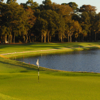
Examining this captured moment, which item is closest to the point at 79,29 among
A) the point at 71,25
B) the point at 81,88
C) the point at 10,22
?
the point at 71,25

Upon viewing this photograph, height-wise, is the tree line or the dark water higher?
the tree line

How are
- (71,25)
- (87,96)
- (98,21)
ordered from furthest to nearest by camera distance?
(98,21) → (71,25) → (87,96)

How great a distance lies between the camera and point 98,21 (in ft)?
373

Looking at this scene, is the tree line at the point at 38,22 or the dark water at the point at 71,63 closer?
the dark water at the point at 71,63

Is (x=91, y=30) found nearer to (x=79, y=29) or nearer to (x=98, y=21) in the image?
(x=98, y=21)

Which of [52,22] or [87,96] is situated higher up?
[52,22]

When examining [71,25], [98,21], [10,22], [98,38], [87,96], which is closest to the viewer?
[87,96]

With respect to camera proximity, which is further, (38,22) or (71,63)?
(38,22)

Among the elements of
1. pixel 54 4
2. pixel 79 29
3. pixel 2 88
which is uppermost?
pixel 54 4

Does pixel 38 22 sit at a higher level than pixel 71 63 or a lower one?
higher

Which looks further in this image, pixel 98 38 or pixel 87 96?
pixel 98 38

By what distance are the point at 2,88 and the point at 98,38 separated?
5072 inches

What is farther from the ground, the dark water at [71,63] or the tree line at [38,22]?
the tree line at [38,22]

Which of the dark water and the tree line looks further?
the tree line
